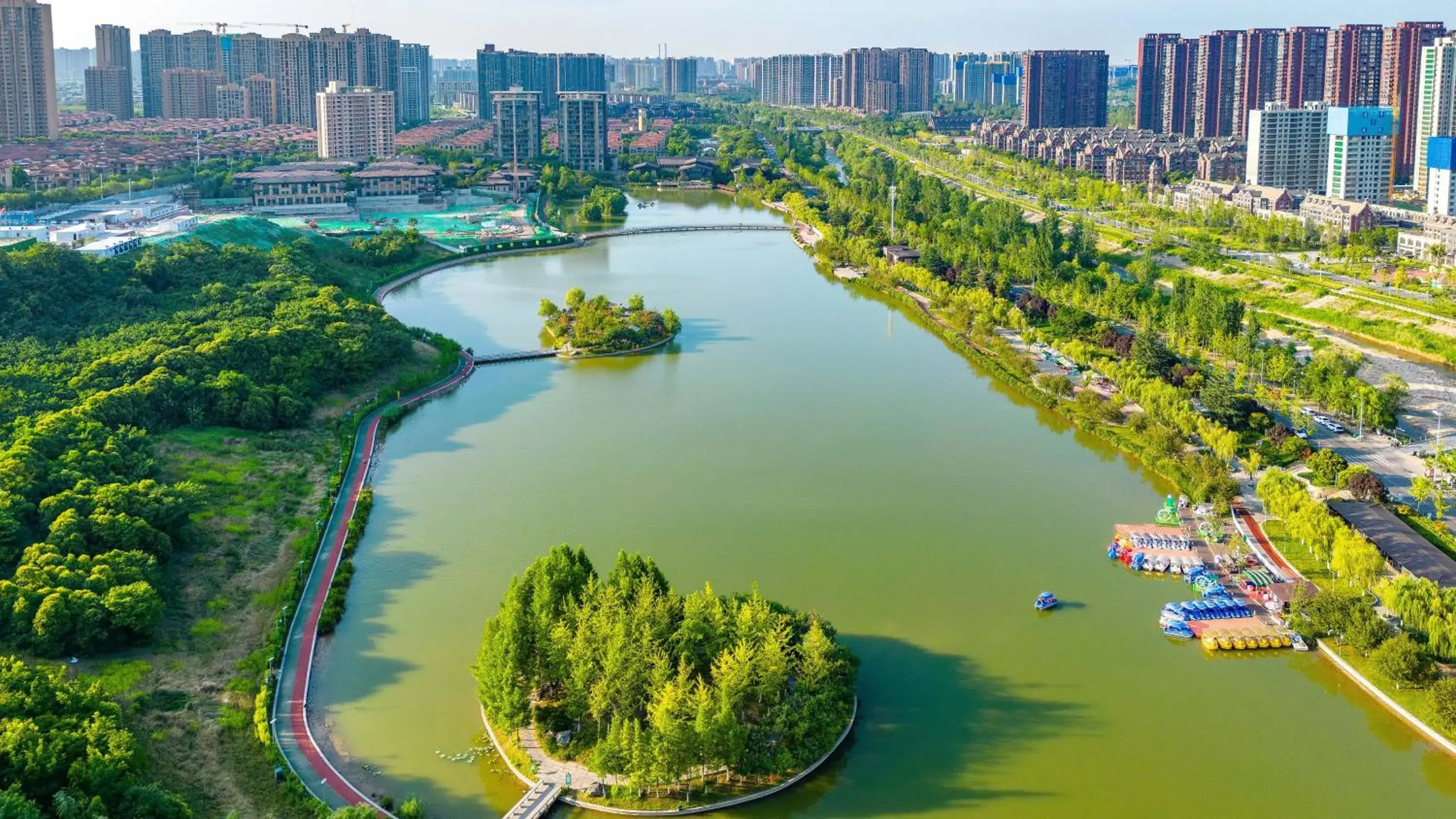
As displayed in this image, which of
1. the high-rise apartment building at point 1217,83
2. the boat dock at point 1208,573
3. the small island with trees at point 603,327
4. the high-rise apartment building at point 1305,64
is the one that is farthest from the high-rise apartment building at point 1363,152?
the boat dock at point 1208,573

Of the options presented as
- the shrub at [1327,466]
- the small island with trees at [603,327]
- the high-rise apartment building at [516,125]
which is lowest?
the shrub at [1327,466]

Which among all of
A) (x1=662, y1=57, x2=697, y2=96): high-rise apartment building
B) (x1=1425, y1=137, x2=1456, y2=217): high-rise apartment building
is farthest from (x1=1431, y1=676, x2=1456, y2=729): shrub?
(x1=662, y1=57, x2=697, y2=96): high-rise apartment building

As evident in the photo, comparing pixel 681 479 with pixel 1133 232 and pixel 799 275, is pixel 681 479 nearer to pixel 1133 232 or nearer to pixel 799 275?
pixel 799 275

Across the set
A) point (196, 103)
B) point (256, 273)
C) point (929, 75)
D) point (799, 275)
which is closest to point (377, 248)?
point (256, 273)

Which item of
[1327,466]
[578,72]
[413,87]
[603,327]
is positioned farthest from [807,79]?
[1327,466]

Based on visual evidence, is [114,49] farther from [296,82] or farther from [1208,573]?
[1208,573]

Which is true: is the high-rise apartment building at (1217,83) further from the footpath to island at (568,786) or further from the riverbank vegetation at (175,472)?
the footpath to island at (568,786)
